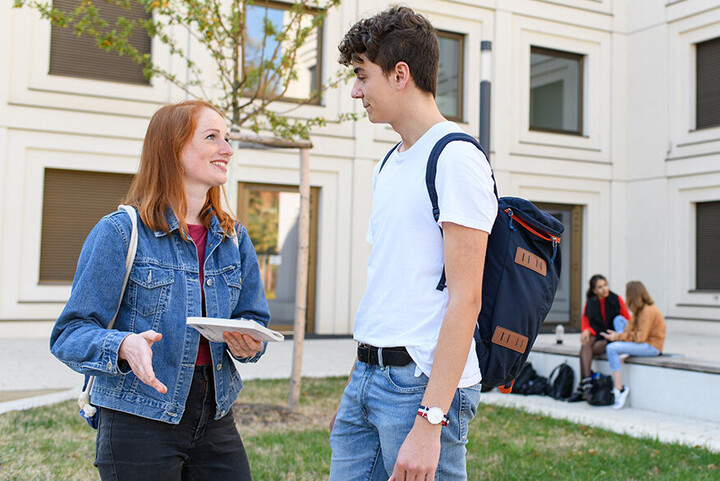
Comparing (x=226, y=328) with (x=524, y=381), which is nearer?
(x=226, y=328)

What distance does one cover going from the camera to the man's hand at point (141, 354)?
2045 mm

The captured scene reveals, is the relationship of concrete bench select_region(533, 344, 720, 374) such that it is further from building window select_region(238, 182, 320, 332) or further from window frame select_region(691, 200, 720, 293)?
window frame select_region(691, 200, 720, 293)

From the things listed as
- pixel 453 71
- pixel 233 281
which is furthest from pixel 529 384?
pixel 453 71

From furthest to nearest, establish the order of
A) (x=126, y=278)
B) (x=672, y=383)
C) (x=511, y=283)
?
(x=672, y=383), (x=126, y=278), (x=511, y=283)

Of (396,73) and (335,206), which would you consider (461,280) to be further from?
(335,206)

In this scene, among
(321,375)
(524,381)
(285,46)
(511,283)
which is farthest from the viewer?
(285,46)

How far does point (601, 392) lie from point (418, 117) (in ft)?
23.0

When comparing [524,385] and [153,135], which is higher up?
[153,135]

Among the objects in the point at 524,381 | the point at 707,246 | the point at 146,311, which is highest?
the point at 707,246

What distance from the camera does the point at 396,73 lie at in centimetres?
213

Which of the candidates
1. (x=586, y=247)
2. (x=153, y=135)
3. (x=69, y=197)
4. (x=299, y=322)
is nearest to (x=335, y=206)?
(x=69, y=197)

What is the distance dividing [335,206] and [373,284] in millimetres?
13059

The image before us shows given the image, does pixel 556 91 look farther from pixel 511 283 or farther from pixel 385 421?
pixel 385 421

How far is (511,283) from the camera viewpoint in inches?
80.1
